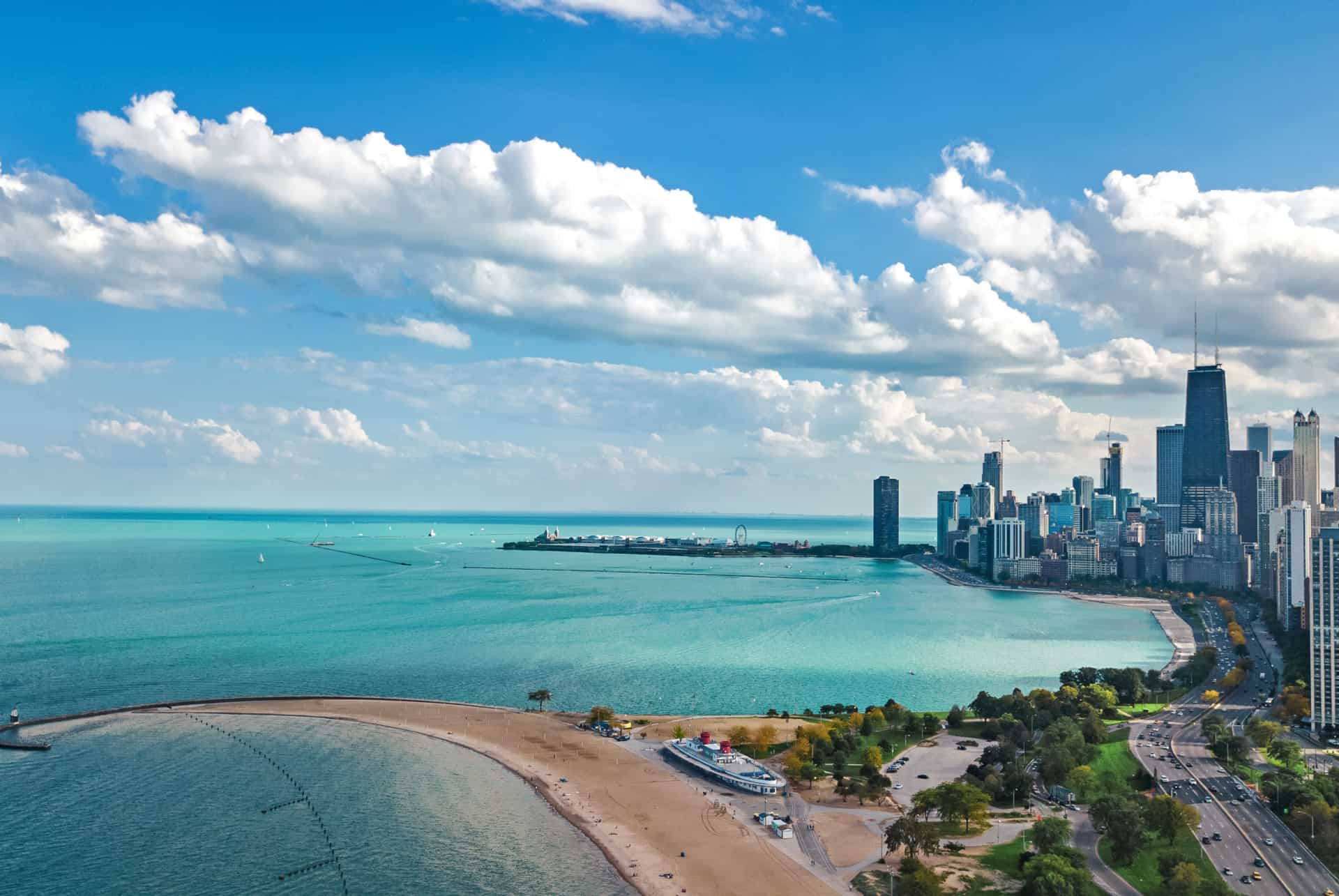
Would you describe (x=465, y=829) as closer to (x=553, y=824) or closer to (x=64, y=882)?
(x=553, y=824)

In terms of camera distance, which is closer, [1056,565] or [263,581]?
[263,581]

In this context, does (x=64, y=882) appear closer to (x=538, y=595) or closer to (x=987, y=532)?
(x=538, y=595)

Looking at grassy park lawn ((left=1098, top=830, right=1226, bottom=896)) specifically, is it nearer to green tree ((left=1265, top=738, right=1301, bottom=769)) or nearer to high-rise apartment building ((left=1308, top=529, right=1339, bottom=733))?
green tree ((left=1265, top=738, right=1301, bottom=769))

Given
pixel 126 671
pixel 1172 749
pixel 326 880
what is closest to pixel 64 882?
pixel 326 880

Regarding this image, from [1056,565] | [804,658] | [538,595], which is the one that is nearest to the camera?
[804,658]

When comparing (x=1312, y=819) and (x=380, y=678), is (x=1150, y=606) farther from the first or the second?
(x=380, y=678)

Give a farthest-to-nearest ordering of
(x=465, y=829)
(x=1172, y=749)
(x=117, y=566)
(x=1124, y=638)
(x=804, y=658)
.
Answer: (x=117, y=566), (x=1124, y=638), (x=804, y=658), (x=1172, y=749), (x=465, y=829)
